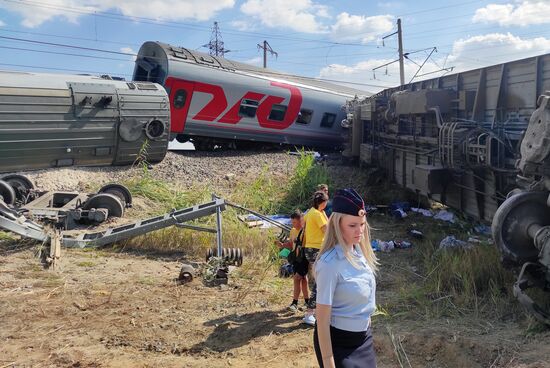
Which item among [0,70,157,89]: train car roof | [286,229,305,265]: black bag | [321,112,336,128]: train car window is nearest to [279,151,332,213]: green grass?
[321,112,336,128]: train car window

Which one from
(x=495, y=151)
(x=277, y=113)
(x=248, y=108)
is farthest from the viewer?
(x=277, y=113)

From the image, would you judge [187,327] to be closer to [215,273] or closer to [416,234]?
[215,273]

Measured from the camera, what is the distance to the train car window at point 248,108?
49.8ft

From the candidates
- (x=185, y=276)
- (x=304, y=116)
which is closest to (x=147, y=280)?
(x=185, y=276)

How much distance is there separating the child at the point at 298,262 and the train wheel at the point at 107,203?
4586mm

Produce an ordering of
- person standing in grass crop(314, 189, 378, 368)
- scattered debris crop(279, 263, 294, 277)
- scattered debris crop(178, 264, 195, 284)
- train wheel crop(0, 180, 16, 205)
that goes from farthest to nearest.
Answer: train wheel crop(0, 180, 16, 205), scattered debris crop(279, 263, 294, 277), scattered debris crop(178, 264, 195, 284), person standing in grass crop(314, 189, 378, 368)

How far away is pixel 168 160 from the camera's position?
13422 mm

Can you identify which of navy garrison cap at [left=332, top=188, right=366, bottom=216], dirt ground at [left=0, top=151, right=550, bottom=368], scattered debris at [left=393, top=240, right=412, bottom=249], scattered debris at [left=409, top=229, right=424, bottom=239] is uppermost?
navy garrison cap at [left=332, top=188, right=366, bottom=216]

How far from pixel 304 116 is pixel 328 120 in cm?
113

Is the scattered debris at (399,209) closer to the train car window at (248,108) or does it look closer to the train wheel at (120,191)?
the train car window at (248,108)

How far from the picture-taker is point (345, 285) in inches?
91.7

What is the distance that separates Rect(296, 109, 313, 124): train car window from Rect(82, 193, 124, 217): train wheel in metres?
9.09

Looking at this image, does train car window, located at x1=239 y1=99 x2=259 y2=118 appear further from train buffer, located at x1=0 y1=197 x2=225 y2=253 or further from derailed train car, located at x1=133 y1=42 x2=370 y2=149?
train buffer, located at x1=0 y1=197 x2=225 y2=253

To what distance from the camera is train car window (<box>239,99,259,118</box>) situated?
15177 mm
